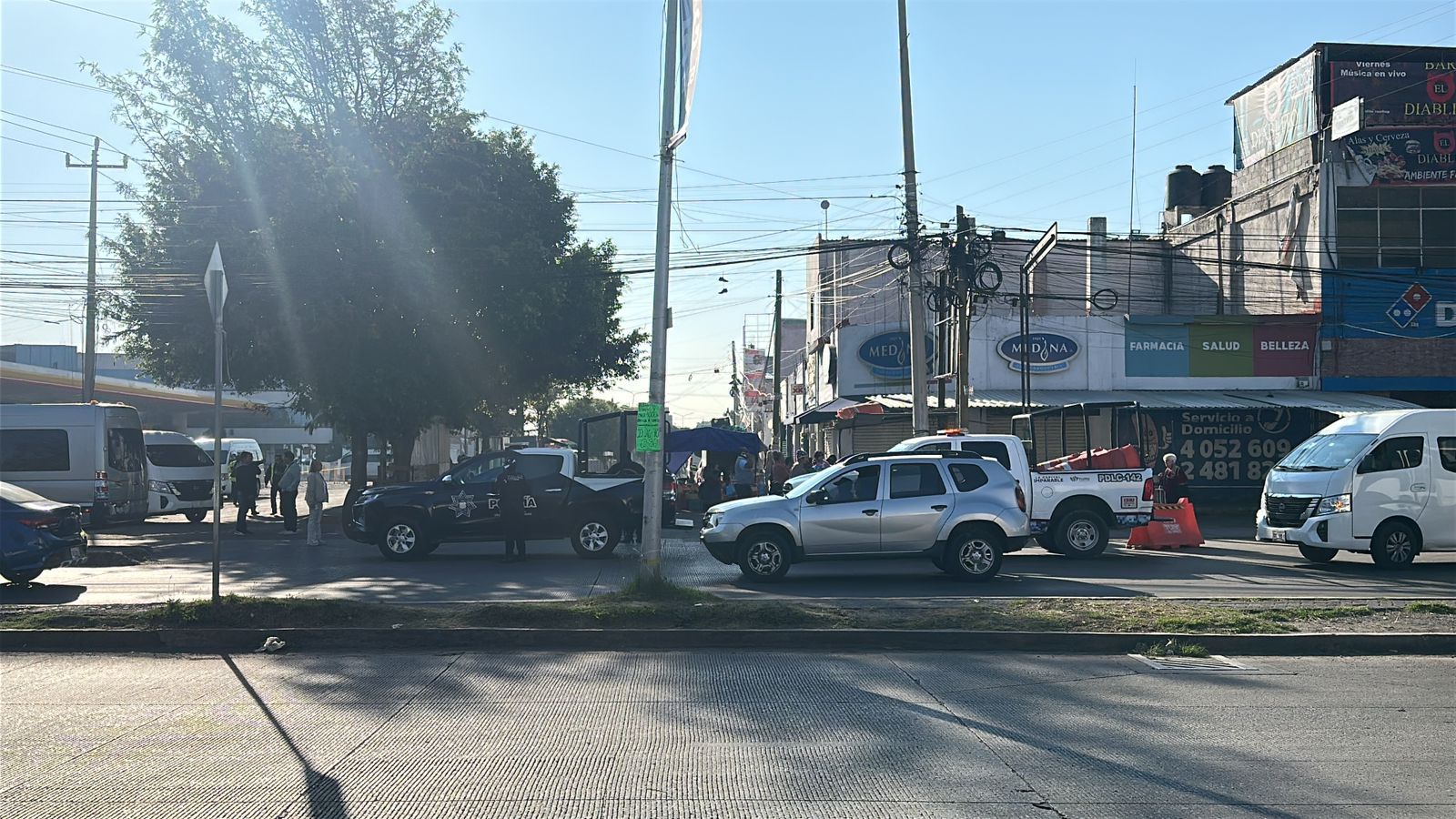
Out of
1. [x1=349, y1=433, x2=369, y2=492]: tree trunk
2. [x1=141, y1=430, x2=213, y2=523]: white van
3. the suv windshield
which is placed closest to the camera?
[x1=141, y1=430, x2=213, y2=523]: white van

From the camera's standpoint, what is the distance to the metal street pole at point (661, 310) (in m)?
12.4

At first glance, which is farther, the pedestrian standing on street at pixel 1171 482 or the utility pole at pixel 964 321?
the utility pole at pixel 964 321

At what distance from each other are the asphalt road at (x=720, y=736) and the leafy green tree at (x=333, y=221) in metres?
16.1

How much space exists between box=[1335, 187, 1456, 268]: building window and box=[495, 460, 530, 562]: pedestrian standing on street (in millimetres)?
25486

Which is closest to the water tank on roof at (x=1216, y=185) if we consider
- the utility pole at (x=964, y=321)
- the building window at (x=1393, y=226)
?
the building window at (x=1393, y=226)

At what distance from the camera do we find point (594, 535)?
18266 mm

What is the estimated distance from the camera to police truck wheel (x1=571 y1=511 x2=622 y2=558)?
1822cm

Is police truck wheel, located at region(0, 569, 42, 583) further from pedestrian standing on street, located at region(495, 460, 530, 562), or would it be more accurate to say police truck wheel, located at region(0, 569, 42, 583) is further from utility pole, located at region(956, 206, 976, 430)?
utility pole, located at region(956, 206, 976, 430)

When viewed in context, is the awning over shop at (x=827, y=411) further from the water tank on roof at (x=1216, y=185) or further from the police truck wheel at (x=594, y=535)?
the water tank on roof at (x=1216, y=185)

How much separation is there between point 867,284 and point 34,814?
49.7 metres

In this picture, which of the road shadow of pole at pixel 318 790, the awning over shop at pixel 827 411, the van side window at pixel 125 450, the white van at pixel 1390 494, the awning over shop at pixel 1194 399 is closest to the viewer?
the road shadow of pole at pixel 318 790

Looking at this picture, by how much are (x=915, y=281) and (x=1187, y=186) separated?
24.9 m

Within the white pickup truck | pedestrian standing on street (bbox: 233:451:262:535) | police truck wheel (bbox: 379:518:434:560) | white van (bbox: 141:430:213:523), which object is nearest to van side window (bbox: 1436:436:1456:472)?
the white pickup truck

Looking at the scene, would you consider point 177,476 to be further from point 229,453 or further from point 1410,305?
point 1410,305
